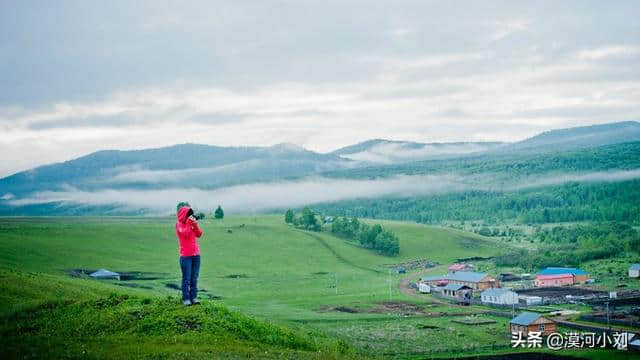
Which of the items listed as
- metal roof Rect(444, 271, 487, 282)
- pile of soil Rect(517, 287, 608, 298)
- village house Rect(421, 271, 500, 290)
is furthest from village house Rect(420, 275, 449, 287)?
pile of soil Rect(517, 287, 608, 298)

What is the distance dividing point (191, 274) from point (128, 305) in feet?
13.5

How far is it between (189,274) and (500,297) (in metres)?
72.3

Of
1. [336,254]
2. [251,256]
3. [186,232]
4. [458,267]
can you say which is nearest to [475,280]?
[458,267]

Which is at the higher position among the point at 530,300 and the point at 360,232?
the point at 360,232

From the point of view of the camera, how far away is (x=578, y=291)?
333ft

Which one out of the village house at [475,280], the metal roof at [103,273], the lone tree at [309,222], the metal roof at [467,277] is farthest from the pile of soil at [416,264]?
the metal roof at [103,273]

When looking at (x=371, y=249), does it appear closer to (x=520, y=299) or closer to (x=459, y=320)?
(x=520, y=299)

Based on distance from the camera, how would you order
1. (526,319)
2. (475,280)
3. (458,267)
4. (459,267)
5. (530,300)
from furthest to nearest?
(459,267)
(458,267)
(475,280)
(530,300)
(526,319)

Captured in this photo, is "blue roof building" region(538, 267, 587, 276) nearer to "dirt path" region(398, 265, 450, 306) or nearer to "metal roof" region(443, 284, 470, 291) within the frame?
"metal roof" region(443, 284, 470, 291)

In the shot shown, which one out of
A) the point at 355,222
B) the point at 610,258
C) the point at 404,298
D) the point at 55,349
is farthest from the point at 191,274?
the point at 355,222

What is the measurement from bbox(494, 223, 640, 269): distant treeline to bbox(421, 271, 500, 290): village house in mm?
22166

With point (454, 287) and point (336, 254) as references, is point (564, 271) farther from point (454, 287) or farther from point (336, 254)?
point (336, 254)

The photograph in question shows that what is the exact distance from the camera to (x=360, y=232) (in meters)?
171

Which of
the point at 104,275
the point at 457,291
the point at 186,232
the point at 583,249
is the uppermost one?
the point at 186,232
